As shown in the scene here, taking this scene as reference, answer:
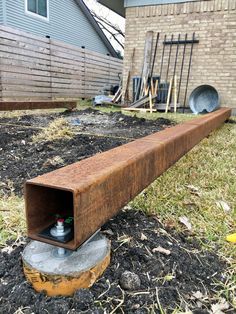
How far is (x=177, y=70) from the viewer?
9.12 meters

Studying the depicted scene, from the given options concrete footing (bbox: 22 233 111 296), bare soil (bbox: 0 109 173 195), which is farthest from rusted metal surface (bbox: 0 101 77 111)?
concrete footing (bbox: 22 233 111 296)

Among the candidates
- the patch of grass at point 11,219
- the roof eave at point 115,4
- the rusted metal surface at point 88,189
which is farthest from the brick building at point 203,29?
the rusted metal surface at point 88,189

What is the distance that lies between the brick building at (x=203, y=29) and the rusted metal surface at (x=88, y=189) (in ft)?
26.4

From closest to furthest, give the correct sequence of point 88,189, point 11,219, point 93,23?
point 88,189 < point 11,219 < point 93,23

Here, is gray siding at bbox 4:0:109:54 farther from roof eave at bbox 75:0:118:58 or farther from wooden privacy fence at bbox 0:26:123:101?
wooden privacy fence at bbox 0:26:123:101

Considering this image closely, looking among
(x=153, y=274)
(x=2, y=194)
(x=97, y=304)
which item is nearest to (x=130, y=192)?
(x=153, y=274)

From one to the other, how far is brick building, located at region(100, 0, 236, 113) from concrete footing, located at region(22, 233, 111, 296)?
329 inches

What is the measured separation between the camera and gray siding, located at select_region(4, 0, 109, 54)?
40.0 ft

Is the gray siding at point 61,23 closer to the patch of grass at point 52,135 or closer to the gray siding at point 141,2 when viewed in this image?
the gray siding at point 141,2

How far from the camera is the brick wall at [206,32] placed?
8406 mm

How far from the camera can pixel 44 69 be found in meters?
11.1

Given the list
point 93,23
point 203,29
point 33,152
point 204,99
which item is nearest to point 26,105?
point 33,152

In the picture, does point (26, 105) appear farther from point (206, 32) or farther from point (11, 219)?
point (206, 32)

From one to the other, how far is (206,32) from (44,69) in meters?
5.88
